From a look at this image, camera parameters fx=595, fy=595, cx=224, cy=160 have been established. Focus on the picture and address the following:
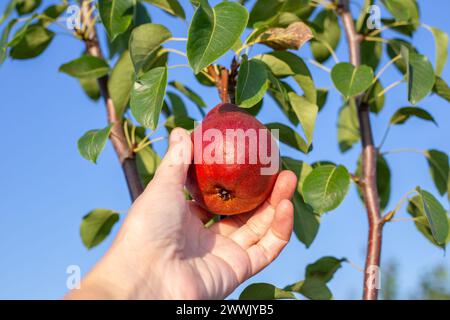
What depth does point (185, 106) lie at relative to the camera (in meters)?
2.15

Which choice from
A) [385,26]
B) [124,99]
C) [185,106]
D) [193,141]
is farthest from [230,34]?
[385,26]

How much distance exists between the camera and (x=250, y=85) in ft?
4.71

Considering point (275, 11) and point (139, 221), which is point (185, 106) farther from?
point (139, 221)

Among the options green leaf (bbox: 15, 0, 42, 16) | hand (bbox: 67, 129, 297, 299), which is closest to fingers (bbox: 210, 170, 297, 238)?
hand (bbox: 67, 129, 297, 299)

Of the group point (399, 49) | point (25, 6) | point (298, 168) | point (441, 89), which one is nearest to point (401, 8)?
point (399, 49)

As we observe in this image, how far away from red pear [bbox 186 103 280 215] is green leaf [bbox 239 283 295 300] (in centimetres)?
39

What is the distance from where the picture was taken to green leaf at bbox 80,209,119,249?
2.03 metres

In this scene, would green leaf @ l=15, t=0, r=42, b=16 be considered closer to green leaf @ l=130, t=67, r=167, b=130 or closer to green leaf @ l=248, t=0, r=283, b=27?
green leaf @ l=248, t=0, r=283, b=27

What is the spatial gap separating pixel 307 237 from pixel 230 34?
72cm

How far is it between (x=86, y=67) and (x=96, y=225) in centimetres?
54

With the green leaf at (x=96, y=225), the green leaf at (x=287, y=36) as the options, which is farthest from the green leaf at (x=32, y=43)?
the green leaf at (x=287, y=36)

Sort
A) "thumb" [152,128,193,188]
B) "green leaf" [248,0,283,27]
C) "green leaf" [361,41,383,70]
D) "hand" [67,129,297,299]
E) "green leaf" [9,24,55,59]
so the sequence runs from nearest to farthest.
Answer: "hand" [67,129,297,299]
"thumb" [152,128,193,188]
"green leaf" [248,0,283,27]
"green leaf" [9,24,55,59]
"green leaf" [361,41,383,70]

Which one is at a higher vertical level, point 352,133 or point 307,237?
point 352,133

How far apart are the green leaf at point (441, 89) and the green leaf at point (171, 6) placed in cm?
83
